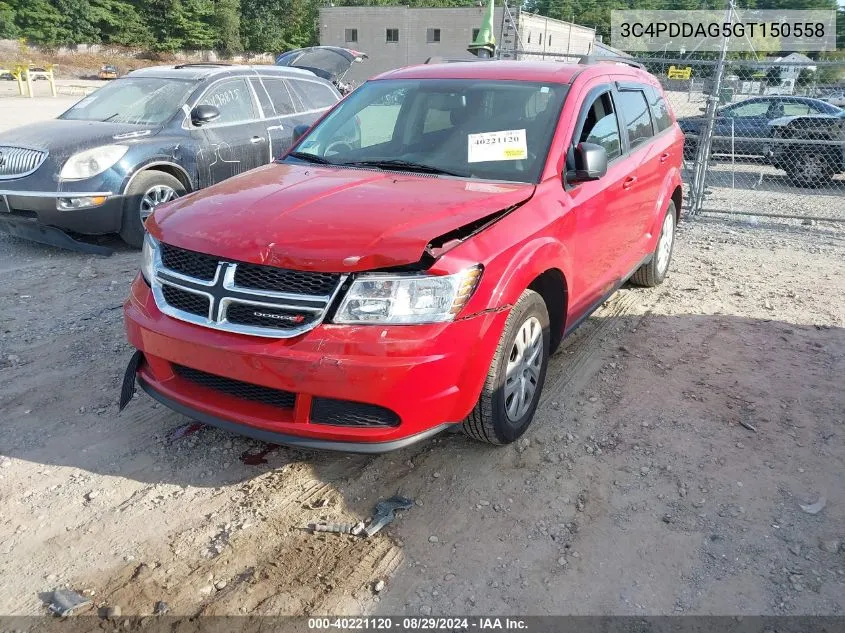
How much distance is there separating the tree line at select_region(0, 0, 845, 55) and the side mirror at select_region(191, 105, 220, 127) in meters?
54.0

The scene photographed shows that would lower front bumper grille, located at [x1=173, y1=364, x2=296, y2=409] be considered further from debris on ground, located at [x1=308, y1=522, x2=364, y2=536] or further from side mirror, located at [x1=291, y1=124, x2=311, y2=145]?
side mirror, located at [x1=291, y1=124, x2=311, y2=145]

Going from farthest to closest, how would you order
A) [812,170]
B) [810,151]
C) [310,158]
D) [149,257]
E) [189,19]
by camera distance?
[189,19], [812,170], [810,151], [310,158], [149,257]

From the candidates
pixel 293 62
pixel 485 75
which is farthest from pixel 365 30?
pixel 485 75

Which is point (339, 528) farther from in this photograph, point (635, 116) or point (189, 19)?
point (189, 19)

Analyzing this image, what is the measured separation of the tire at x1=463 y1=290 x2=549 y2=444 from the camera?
3127 mm

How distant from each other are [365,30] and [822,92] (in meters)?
41.4

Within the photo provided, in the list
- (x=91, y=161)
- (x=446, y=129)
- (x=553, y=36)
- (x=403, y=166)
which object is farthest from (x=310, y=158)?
(x=553, y=36)

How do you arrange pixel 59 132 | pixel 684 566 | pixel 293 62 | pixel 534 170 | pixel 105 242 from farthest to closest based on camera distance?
pixel 293 62 < pixel 105 242 < pixel 59 132 < pixel 534 170 < pixel 684 566

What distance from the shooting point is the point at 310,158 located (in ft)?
13.8

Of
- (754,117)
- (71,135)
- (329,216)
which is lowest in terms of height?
(329,216)

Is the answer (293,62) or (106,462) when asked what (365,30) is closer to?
(293,62)

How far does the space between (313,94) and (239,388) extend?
660 cm

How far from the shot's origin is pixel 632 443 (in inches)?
143

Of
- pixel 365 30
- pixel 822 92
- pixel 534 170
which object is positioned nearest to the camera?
pixel 534 170
